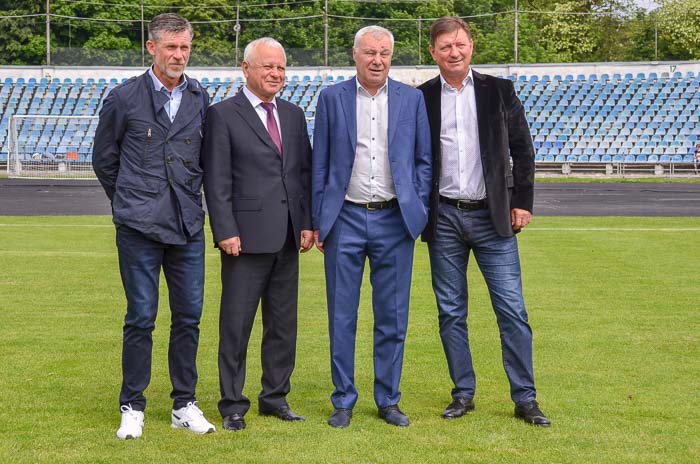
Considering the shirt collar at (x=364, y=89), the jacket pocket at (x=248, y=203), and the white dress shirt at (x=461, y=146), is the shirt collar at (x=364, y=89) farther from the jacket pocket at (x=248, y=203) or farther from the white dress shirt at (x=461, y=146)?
the jacket pocket at (x=248, y=203)

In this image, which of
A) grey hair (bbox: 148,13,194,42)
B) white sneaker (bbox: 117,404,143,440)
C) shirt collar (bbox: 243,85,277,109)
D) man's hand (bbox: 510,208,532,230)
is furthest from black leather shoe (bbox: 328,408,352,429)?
grey hair (bbox: 148,13,194,42)

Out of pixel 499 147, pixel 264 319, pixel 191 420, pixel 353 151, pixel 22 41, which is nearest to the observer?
pixel 191 420

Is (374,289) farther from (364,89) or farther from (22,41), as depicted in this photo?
(22,41)

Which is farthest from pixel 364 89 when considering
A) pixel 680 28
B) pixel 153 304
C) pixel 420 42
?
pixel 680 28

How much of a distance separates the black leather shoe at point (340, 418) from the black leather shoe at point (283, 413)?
0.72ft

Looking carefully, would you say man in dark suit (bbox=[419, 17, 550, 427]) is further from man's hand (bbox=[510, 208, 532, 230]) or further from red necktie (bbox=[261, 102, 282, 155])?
red necktie (bbox=[261, 102, 282, 155])

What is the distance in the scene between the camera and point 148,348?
251 inches

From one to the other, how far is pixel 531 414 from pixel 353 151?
70.3 inches

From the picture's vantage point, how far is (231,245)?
6363mm

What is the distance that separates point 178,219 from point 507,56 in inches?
1947

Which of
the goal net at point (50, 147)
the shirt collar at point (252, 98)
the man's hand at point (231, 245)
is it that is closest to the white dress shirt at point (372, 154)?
the shirt collar at point (252, 98)

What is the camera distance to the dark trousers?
21.4ft

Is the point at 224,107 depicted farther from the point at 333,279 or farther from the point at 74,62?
the point at 74,62

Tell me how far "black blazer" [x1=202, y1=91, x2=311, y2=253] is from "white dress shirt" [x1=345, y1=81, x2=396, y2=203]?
360mm
